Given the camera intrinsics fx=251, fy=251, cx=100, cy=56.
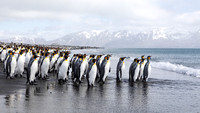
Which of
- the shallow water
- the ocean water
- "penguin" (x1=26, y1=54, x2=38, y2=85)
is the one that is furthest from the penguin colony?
the ocean water

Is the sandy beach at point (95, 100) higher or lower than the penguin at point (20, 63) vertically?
lower

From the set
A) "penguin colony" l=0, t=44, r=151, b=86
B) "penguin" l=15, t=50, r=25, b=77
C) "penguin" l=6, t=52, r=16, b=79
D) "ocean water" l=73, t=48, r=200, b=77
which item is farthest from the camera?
"ocean water" l=73, t=48, r=200, b=77

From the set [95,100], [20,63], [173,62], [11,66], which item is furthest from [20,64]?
[173,62]

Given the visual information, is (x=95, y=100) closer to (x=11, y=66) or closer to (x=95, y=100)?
(x=95, y=100)

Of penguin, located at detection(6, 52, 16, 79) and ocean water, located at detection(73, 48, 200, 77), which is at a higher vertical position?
penguin, located at detection(6, 52, 16, 79)

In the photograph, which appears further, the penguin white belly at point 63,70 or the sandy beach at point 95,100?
the penguin white belly at point 63,70

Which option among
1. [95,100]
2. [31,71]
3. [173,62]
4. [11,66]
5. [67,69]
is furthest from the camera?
[173,62]

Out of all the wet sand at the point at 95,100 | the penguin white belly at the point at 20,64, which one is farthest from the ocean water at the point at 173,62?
the wet sand at the point at 95,100

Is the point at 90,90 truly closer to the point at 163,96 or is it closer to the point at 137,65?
the point at 163,96

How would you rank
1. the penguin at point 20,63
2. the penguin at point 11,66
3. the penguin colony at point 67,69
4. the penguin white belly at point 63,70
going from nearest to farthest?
1. the penguin colony at point 67,69
2. the penguin white belly at point 63,70
3. the penguin at point 11,66
4. the penguin at point 20,63

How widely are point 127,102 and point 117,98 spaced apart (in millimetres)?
627

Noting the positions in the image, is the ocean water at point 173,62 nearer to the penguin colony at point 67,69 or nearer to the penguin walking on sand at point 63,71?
the penguin colony at point 67,69

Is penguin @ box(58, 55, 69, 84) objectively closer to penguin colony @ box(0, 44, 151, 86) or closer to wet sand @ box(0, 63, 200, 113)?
penguin colony @ box(0, 44, 151, 86)

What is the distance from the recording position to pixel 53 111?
6.46 m
